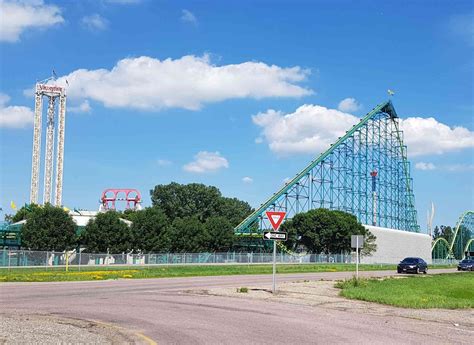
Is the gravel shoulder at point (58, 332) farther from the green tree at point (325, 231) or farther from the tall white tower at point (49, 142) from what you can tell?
the tall white tower at point (49, 142)

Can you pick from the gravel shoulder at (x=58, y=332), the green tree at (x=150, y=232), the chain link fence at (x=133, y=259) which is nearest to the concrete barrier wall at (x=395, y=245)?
the chain link fence at (x=133, y=259)

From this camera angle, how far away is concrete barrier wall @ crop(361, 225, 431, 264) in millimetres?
103000

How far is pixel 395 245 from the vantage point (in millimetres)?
109438

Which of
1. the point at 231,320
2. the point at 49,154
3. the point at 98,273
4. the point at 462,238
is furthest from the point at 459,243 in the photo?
the point at 231,320

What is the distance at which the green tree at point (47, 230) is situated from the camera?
2687 inches

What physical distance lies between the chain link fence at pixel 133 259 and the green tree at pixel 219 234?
14392 millimetres

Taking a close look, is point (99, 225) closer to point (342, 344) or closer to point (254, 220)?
point (254, 220)

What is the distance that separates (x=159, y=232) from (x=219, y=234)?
15836 millimetres

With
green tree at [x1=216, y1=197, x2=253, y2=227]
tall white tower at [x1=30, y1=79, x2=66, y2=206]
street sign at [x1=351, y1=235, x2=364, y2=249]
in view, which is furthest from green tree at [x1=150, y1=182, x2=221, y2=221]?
street sign at [x1=351, y1=235, x2=364, y2=249]

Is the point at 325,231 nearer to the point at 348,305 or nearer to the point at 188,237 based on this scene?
the point at 188,237

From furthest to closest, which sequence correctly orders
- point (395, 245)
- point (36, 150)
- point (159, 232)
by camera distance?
1. point (36, 150)
2. point (395, 245)
3. point (159, 232)

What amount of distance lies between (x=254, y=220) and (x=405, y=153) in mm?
33458

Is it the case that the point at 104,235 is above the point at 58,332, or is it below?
above

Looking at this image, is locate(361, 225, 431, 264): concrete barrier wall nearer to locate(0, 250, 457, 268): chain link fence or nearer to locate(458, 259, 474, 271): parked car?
locate(0, 250, 457, 268): chain link fence
